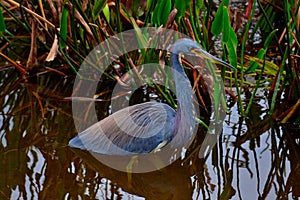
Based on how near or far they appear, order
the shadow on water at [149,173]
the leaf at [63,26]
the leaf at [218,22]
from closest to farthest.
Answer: the shadow on water at [149,173] → the leaf at [218,22] → the leaf at [63,26]

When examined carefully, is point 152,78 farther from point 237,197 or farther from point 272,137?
point 237,197

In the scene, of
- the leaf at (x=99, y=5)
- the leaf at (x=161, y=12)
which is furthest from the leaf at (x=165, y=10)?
the leaf at (x=99, y=5)

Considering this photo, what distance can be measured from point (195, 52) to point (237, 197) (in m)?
0.79

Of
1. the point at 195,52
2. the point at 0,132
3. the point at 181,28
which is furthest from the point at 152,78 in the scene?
the point at 0,132

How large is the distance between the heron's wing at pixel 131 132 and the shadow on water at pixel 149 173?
95 mm

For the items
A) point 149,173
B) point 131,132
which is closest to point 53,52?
point 131,132

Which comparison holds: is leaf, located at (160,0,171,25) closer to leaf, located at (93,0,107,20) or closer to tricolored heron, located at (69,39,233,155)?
tricolored heron, located at (69,39,233,155)

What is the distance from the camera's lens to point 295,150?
3.35m

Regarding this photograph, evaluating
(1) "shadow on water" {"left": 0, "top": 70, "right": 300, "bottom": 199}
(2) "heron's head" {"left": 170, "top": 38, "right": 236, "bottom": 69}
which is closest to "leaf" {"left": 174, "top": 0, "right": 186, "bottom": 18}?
(2) "heron's head" {"left": 170, "top": 38, "right": 236, "bottom": 69}

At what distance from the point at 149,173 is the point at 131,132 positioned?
253 millimetres

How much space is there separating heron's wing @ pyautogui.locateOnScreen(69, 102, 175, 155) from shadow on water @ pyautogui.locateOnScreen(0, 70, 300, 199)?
95 mm

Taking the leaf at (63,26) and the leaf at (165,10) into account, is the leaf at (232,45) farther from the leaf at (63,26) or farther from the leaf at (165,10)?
the leaf at (63,26)

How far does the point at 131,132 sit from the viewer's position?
10.9 feet

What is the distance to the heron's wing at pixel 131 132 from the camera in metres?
3.27
